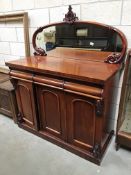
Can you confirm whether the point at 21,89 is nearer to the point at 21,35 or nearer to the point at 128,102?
the point at 21,35

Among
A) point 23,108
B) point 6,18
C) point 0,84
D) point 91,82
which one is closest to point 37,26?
point 6,18

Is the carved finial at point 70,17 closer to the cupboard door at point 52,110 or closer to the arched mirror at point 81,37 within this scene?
the arched mirror at point 81,37

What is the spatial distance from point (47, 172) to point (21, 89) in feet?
2.77

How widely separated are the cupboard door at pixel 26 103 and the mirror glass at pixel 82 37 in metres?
0.55

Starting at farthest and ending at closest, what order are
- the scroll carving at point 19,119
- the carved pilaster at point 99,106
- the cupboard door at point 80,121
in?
the scroll carving at point 19,119
the cupboard door at point 80,121
the carved pilaster at point 99,106

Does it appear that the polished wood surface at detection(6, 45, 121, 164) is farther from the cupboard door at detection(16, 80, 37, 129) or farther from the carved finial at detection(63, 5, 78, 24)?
the carved finial at detection(63, 5, 78, 24)

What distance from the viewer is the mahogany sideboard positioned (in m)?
1.22

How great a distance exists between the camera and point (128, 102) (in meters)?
1.55

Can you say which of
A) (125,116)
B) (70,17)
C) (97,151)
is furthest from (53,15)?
(97,151)

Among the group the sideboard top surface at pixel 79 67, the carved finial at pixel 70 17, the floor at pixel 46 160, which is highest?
the carved finial at pixel 70 17

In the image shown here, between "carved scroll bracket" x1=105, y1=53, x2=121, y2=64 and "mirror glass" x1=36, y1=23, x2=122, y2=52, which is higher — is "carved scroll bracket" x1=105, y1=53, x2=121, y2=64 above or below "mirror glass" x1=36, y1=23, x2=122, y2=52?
below

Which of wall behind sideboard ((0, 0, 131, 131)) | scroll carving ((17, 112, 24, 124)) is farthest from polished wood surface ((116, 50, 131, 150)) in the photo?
scroll carving ((17, 112, 24, 124))

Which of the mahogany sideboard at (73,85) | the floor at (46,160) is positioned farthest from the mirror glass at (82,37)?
the floor at (46,160)

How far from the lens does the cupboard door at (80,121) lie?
1271 mm
